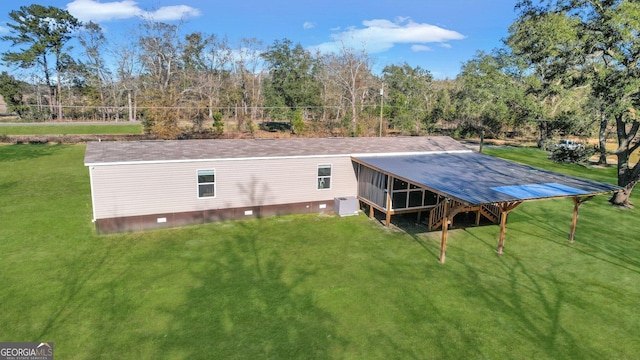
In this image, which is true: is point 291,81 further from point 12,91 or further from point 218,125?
point 12,91

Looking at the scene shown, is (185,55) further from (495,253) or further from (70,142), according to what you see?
(495,253)

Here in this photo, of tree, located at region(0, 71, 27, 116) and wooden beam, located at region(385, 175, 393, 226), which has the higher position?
tree, located at region(0, 71, 27, 116)

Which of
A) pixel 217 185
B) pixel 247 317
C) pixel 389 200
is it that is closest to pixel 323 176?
pixel 389 200

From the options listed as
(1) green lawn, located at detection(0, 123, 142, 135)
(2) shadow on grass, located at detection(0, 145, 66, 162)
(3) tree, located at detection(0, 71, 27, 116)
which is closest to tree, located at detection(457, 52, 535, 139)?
(2) shadow on grass, located at detection(0, 145, 66, 162)

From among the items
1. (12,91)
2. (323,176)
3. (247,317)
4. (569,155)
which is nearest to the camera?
(247,317)

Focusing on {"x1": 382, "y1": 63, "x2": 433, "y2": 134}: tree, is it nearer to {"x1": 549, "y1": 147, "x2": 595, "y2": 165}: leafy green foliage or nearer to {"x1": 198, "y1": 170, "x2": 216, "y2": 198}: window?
{"x1": 549, "y1": 147, "x2": 595, "y2": 165}: leafy green foliage

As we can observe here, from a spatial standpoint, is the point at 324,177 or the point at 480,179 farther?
the point at 324,177

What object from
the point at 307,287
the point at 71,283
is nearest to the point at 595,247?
the point at 307,287
